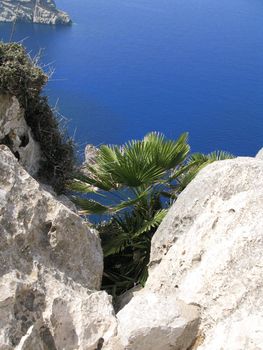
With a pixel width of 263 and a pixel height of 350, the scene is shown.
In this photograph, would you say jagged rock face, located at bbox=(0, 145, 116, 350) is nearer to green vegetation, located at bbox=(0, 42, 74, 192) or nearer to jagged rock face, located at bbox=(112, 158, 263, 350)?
jagged rock face, located at bbox=(112, 158, 263, 350)

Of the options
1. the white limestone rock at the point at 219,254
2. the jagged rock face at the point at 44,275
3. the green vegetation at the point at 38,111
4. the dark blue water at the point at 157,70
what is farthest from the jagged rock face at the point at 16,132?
the dark blue water at the point at 157,70

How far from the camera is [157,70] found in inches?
811

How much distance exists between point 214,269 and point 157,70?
18250mm

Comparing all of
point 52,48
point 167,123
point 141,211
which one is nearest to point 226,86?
point 167,123

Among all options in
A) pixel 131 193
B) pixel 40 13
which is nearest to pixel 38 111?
pixel 131 193

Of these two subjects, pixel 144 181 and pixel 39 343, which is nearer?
pixel 39 343

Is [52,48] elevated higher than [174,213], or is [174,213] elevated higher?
[174,213]

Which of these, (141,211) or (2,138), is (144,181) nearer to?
(141,211)

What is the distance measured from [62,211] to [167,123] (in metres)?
13.9

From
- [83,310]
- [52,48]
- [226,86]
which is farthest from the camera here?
[52,48]

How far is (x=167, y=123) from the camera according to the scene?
17.0 metres

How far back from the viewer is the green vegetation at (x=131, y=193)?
175 inches

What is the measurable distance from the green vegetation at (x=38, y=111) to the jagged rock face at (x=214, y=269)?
4.35ft

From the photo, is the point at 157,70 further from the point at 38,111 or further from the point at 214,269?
the point at 214,269
